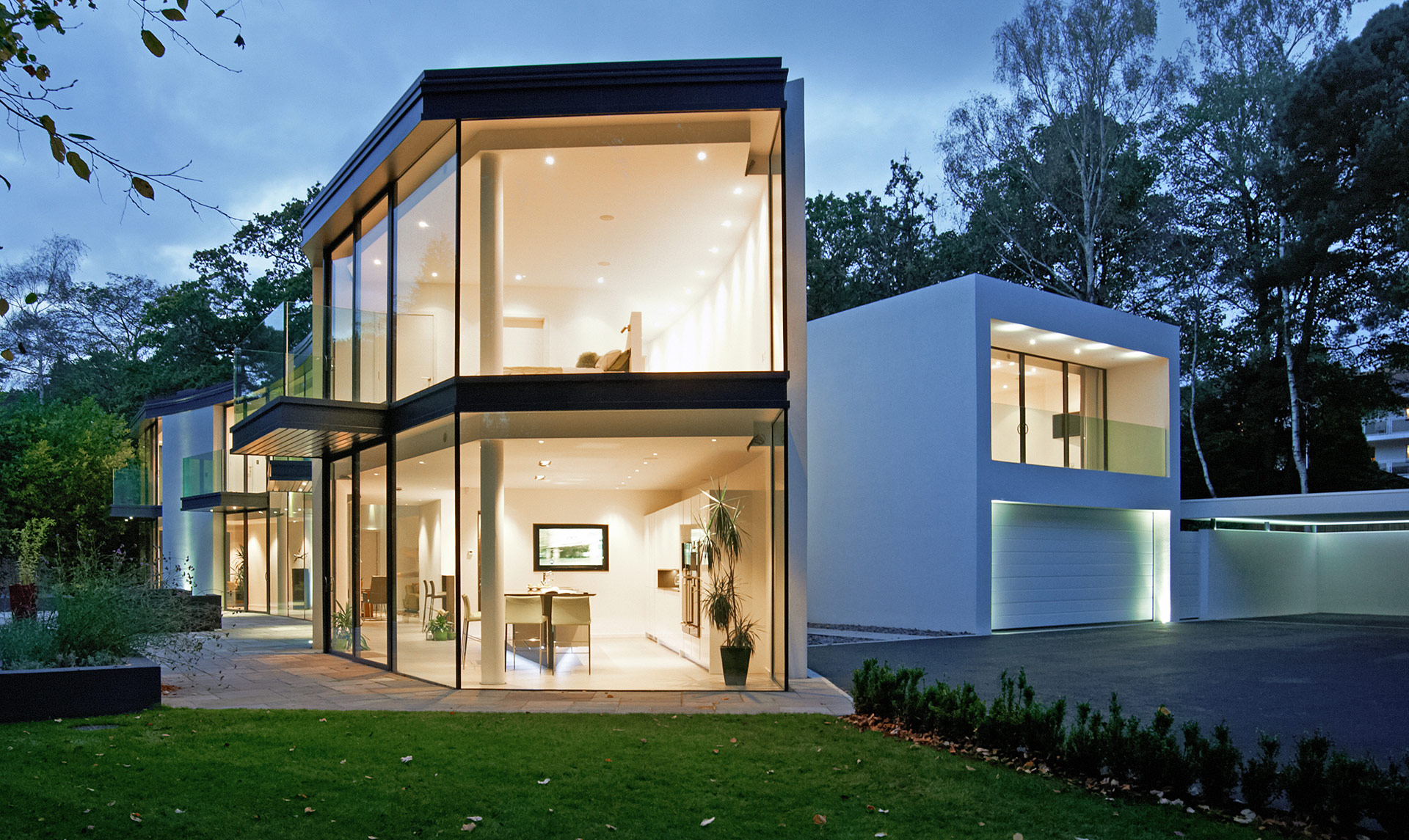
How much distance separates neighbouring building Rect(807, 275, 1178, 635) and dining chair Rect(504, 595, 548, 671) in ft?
24.3

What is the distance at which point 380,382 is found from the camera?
37.2ft

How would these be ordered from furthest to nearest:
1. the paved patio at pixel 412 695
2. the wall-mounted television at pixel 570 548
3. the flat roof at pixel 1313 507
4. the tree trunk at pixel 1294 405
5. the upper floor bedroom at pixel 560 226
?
the tree trunk at pixel 1294 405, the flat roof at pixel 1313 507, the wall-mounted television at pixel 570 548, the upper floor bedroom at pixel 560 226, the paved patio at pixel 412 695

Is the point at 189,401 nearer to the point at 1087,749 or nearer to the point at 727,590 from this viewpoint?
the point at 727,590

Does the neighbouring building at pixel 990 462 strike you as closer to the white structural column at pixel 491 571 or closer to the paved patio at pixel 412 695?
the paved patio at pixel 412 695

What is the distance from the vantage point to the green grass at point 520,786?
5.04m

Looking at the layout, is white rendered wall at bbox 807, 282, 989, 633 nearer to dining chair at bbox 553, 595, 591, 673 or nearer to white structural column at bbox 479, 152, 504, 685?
dining chair at bbox 553, 595, 591, 673

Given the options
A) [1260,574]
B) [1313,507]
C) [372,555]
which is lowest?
[1260,574]

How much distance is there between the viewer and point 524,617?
36.1 ft

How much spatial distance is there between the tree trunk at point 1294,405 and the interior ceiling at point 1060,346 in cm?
776

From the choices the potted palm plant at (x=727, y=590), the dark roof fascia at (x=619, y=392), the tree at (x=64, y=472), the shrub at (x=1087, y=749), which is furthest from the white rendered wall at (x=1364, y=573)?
the tree at (x=64, y=472)

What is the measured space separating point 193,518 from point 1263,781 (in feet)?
87.0

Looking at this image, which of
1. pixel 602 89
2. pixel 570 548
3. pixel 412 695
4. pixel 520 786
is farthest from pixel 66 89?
pixel 570 548

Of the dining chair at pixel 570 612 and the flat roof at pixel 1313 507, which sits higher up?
the flat roof at pixel 1313 507

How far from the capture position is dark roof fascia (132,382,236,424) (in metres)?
25.2
